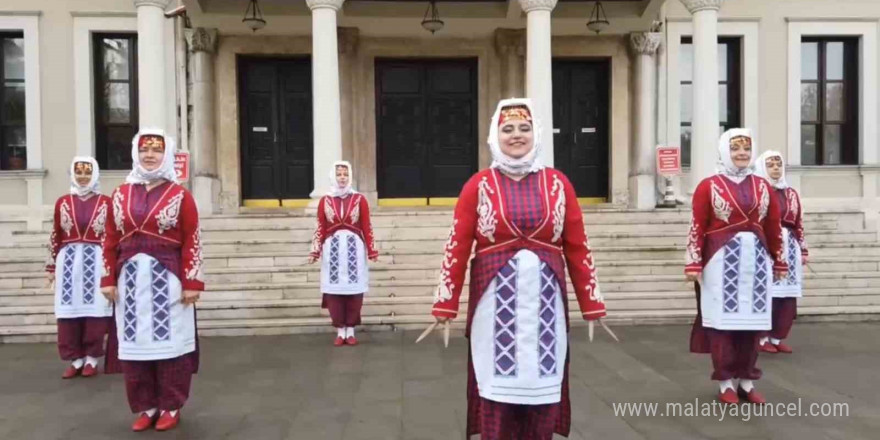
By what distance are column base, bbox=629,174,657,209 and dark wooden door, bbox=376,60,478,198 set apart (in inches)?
139

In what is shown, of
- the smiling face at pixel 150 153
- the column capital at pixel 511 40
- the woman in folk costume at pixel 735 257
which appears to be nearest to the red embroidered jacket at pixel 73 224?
the smiling face at pixel 150 153

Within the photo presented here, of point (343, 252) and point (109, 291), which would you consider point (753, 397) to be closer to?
point (343, 252)

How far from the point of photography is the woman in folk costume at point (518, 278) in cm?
345

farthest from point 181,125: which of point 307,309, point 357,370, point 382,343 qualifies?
A: point 357,370

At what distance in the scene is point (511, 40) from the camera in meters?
14.6

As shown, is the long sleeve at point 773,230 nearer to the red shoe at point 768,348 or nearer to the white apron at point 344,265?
the red shoe at point 768,348

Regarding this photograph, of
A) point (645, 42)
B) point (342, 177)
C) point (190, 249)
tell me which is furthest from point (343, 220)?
point (645, 42)

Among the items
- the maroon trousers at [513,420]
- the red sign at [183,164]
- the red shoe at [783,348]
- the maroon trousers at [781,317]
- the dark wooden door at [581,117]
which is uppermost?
the dark wooden door at [581,117]

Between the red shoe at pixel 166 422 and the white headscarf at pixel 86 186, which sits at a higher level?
the white headscarf at pixel 86 186

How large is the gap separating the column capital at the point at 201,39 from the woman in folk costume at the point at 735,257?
11.4 m

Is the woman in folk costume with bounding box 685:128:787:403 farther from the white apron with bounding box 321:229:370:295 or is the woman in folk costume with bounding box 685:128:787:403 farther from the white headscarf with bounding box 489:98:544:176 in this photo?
the white apron with bounding box 321:229:370:295

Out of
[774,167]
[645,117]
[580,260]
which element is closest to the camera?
[580,260]

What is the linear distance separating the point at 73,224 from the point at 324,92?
5.49 metres

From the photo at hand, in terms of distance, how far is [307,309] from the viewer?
8.91 meters
